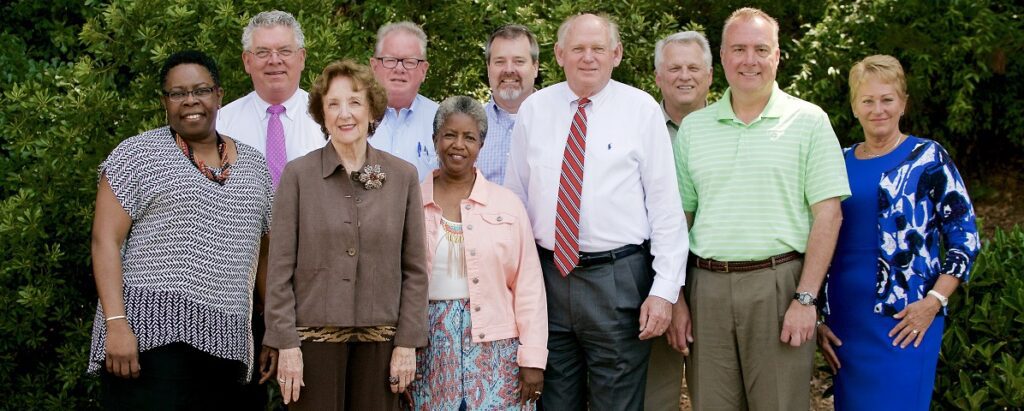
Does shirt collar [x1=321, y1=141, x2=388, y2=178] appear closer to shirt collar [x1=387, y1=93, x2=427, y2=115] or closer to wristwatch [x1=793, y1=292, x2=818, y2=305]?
shirt collar [x1=387, y1=93, x2=427, y2=115]

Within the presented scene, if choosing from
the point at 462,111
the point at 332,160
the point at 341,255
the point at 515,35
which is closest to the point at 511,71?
the point at 515,35

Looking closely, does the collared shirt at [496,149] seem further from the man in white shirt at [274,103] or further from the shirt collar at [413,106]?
the man in white shirt at [274,103]

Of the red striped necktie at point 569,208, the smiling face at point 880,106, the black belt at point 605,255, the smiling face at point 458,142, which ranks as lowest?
the black belt at point 605,255

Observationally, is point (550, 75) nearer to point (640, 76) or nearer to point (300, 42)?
point (640, 76)

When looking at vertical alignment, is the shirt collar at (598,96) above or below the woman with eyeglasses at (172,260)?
above

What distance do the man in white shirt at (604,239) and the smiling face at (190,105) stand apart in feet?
4.83

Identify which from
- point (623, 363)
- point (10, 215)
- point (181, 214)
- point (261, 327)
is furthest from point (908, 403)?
point (10, 215)

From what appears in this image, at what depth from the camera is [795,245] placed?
173 inches

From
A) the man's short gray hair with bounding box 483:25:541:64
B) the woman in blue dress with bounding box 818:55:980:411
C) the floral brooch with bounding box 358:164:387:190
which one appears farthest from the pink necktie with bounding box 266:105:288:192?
the woman in blue dress with bounding box 818:55:980:411

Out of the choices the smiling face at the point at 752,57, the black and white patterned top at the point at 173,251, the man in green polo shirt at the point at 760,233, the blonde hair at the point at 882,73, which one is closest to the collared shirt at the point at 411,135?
the black and white patterned top at the point at 173,251

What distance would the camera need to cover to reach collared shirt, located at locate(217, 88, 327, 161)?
5.08 metres

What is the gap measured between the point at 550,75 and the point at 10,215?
333 cm

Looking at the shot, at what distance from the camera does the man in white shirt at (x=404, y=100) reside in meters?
5.35

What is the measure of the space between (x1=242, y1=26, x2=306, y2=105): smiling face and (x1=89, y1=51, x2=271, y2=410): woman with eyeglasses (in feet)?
2.80
